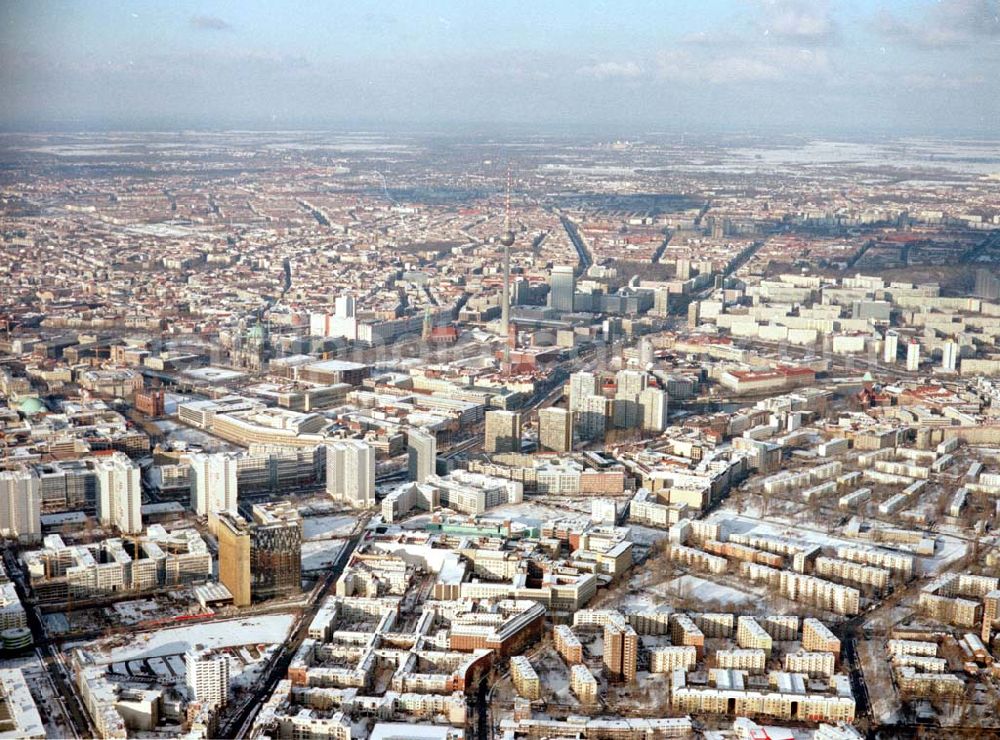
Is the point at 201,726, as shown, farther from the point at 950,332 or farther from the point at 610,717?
the point at 950,332

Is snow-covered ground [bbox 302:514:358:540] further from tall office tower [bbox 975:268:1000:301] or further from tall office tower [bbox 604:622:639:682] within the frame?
tall office tower [bbox 975:268:1000:301]

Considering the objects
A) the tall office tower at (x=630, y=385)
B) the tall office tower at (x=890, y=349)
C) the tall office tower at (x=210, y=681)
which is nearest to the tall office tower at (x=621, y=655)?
the tall office tower at (x=210, y=681)

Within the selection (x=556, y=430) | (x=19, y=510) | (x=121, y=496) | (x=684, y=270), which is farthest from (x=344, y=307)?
(x=19, y=510)

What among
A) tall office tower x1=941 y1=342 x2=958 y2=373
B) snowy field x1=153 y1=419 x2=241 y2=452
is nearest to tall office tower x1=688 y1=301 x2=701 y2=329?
tall office tower x1=941 y1=342 x2=958 y2=373

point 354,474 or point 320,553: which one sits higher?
point 354,474

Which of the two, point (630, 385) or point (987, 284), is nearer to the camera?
point (630, 385)

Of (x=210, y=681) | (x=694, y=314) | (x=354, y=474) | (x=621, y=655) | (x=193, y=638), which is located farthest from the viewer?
(x=694, y=314)

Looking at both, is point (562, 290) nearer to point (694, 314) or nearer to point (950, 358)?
point (694, 314)
